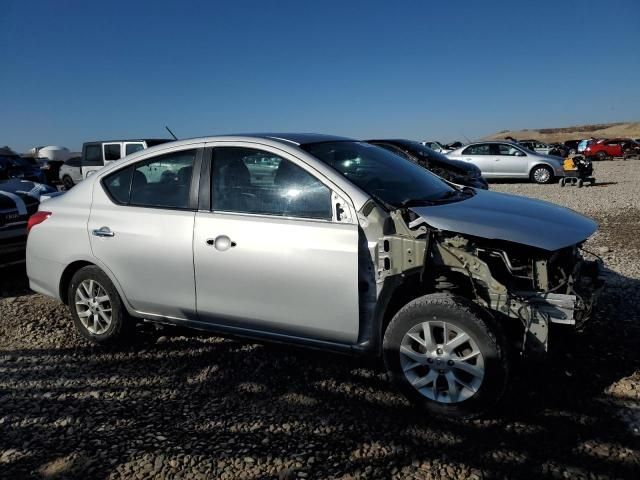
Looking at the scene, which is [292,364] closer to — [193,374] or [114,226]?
[193,374]

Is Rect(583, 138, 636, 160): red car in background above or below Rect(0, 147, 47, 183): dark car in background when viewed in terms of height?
above

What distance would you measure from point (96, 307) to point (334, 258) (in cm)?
221

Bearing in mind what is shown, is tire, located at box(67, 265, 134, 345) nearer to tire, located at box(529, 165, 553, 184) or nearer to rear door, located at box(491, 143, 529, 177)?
rear door, located at box(491, 143, 529, 177)

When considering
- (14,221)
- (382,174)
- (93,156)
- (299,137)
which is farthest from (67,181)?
(382,174)

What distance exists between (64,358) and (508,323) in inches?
132

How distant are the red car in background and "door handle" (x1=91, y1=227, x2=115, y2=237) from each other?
33535mm

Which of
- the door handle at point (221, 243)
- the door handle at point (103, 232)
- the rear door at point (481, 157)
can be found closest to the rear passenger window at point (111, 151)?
the rear door at point (481, 157)

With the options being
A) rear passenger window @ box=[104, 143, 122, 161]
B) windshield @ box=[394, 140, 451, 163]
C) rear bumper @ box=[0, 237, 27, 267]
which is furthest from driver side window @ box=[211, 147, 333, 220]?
rear passenger window @ box=[104, 143, 122, 161]

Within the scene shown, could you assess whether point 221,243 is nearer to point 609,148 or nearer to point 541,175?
point 541,175

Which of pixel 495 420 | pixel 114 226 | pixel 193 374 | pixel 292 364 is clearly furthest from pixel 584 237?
pixel 114 226

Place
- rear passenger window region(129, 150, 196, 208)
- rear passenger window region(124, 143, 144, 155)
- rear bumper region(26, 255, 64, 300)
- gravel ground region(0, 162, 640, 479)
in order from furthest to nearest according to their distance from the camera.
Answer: rear passenger window region(124, 143, 144, 155) < rear bumper region(26, 255, 64, 300) < rear passenger window region(129, 150, 196, 208) < gravel ground region(0, 162, 640, 479)

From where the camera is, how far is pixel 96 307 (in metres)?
4.17

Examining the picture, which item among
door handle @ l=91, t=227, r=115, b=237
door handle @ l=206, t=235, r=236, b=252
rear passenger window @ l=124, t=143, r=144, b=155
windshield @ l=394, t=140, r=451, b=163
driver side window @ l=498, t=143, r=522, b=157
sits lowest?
door handle @ l=206, t=235, r=236, b=252

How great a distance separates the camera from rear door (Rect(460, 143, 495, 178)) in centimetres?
1809
